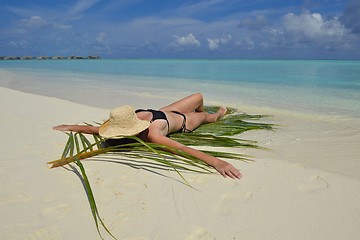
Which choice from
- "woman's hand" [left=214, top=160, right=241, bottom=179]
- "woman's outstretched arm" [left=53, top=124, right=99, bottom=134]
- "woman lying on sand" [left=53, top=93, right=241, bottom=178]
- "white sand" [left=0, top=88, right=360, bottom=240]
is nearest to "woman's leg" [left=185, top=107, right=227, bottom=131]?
"woman lying on sand" [left=53, top=93, right=241, bottom=178]

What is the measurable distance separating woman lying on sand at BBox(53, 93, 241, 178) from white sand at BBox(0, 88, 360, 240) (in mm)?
195

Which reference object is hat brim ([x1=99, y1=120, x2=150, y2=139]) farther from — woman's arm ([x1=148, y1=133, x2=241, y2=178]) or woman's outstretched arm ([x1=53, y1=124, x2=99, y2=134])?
woman's outstretched arm ([x1=53, y1=124, x2=99, y2=134])

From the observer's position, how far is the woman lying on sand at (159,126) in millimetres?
2503

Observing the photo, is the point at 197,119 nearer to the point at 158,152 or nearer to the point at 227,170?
the point at 158,152

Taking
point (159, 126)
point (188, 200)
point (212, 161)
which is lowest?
point (188, 200)

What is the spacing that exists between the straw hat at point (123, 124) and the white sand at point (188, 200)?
0.32 meters

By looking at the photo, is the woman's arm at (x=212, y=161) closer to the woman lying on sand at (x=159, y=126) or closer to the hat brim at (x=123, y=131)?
the woman lying on sand at (x=159, y=126)

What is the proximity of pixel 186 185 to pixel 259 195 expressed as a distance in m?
0.52

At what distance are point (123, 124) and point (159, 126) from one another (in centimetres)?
42

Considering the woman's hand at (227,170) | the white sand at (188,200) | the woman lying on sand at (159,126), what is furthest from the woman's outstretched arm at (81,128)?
the woman's hand at (227,170)

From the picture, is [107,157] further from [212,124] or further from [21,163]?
[212,124]

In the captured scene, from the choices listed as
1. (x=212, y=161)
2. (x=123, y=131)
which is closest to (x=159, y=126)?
(x=123, y=131)

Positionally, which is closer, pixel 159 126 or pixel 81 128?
pixel 159 126

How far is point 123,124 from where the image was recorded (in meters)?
2.77
